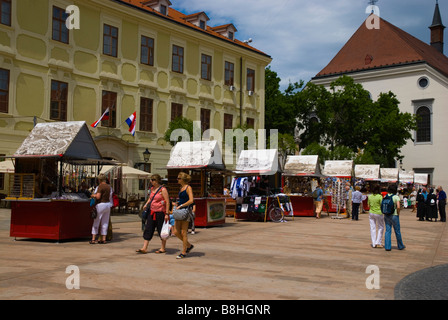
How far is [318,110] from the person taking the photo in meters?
50.3

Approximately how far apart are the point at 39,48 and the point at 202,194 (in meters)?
14.4

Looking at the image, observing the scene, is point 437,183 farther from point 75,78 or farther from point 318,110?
point 75,78

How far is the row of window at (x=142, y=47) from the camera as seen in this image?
28000mm

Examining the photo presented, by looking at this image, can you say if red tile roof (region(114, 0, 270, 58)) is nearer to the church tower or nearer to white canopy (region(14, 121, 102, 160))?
white canopy (region(14, 121, 102, 160))

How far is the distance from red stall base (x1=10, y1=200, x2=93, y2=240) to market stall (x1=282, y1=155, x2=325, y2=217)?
50.7 ft

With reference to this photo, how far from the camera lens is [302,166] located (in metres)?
28.9

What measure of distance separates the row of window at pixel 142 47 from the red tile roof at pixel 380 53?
32.0 m

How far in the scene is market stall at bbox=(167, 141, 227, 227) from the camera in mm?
18750

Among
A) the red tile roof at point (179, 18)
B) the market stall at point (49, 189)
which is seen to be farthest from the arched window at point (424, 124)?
the market stall at point (49, 189)

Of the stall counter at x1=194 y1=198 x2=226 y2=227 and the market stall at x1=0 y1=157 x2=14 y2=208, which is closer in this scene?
the stall counter at x1=194 y1=198 x2=226 y2=227

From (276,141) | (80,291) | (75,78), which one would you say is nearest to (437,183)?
(276,141)

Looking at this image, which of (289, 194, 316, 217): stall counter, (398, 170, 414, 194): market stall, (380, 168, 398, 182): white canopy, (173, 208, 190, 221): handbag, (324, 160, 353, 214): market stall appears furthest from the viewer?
(398, 170, 414, 194): market stall

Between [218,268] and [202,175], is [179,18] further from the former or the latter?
[218,268]

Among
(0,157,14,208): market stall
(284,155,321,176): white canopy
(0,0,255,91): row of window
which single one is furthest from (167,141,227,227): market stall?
(0,0,255,91): row of window
